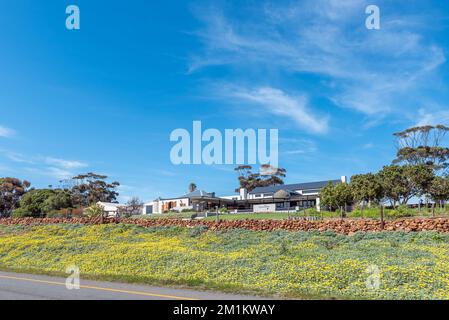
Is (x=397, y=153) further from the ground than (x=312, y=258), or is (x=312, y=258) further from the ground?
(x=397, y=153)

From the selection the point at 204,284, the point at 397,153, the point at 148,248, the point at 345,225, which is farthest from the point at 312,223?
the point at 397,153

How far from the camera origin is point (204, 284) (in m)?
11.0

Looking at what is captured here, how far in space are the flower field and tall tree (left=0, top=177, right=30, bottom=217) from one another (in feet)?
175

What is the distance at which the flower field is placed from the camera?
9.94 meters

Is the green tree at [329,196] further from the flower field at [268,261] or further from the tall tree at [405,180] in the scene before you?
the flower field at [268,261]

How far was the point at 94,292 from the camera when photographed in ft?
32.6

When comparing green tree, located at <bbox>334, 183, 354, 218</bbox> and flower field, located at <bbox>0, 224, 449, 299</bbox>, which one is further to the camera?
green tree, located at <bbox>334, 183, 354, 218</bbox>

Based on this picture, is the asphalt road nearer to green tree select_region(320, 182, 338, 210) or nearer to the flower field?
the flower field

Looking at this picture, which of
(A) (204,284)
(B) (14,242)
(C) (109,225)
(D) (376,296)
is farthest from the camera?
(C) (109,225)

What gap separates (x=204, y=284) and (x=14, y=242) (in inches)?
684

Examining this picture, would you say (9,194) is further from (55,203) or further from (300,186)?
(300,186)

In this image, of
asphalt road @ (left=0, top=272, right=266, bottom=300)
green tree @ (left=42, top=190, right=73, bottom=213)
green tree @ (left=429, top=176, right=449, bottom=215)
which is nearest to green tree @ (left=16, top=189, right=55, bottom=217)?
green tree @ (left=42, top=190, right=73, bottom=213)

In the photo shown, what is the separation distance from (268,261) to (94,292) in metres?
5.79
